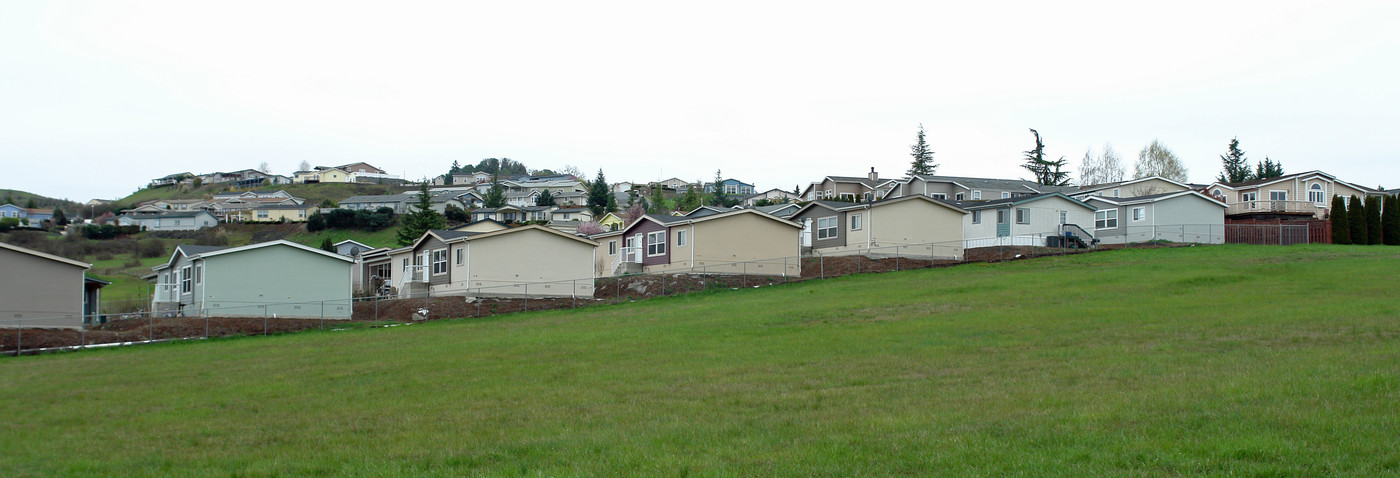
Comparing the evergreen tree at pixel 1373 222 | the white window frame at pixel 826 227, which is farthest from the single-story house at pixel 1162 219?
the white window frame at pixel 826 227

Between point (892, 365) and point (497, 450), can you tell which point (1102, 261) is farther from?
point (497, 450)

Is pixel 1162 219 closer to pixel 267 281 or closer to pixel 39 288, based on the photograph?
pixel 267 281

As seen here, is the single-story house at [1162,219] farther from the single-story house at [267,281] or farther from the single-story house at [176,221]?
the single-story house at [176,221]

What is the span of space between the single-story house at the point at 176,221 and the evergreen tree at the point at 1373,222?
118650mm

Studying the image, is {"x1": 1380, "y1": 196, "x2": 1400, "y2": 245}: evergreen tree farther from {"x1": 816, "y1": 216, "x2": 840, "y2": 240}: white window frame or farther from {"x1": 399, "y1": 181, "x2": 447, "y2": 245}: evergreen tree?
{"x1": 399, "y1": 181, "x2": 447, "y2": 245}: evergreen tree

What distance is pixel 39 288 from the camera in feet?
127

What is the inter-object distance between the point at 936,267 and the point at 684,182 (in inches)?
5572

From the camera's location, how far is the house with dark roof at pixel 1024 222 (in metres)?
54.6

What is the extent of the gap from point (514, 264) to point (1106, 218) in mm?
35503

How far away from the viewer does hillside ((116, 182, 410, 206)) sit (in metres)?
168

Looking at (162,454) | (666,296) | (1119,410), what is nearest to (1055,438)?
(1119,410)

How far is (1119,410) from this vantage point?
11.9m

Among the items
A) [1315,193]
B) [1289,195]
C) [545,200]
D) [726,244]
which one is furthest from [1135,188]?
[545,200]

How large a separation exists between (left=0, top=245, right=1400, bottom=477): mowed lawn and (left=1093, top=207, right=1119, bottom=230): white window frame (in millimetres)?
27695
